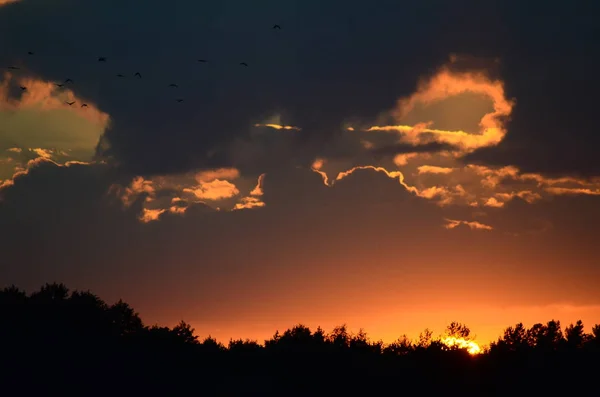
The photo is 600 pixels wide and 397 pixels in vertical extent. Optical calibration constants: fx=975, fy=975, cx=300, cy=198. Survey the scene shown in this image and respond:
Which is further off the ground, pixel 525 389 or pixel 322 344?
pixel 322 344

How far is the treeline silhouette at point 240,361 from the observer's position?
116m

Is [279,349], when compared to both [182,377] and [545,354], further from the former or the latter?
[545,354]

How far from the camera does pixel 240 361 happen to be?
441ft

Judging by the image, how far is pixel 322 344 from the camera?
137250mm

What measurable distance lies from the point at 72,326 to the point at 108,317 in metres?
7.93

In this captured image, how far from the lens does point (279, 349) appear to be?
135125 mm

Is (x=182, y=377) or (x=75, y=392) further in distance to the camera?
(x=182, y=377)

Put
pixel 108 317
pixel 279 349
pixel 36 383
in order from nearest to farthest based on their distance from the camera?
pixel 36 383
pixel 279 349
pixel 108 317

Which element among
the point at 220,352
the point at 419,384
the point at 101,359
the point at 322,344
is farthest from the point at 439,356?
the point at 101,359

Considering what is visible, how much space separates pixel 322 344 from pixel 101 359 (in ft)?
104

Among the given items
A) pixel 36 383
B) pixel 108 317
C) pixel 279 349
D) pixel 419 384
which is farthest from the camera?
pixel 108 317

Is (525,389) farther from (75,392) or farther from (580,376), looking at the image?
(75,392)

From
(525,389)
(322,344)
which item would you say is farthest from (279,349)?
(525,389)

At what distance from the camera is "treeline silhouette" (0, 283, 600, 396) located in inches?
4577
